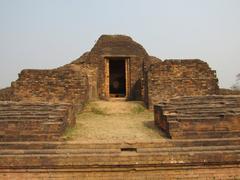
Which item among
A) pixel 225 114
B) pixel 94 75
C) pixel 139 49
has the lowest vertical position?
pixel 225 114

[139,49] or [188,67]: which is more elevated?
[139,49]

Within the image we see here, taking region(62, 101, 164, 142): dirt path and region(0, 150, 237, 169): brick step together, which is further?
region(62, 101, 164, 142): dirt path

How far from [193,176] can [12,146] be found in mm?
3571

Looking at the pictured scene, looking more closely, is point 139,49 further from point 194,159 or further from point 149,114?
point 194,159

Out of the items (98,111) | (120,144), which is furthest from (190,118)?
(98,111)

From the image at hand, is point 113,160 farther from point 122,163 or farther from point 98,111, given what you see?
point 98,111

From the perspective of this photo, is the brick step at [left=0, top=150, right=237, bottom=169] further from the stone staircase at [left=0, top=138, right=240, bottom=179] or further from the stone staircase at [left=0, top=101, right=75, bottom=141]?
the stone staircase at [left=0, top=101, right=75, bottom=141]

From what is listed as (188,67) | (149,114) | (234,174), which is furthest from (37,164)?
(188,67)

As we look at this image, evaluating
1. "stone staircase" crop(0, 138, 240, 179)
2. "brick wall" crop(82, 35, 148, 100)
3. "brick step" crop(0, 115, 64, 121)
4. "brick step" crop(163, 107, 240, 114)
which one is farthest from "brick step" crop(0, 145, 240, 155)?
"brick wall" crop(82, 35, 148, 100)

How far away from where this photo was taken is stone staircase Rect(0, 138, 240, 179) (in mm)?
5461

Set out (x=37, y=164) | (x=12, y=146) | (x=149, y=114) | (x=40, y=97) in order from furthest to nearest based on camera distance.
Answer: (x=40, y=97) → (x=149, y=114) → (x=12, y=146) → (x=37, y=164)

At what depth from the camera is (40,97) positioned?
1035 cm

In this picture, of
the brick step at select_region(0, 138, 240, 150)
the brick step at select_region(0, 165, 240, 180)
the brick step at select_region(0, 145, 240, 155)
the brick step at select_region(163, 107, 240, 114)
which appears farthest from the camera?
the brick step at select_region(163, 107, 240, 114)

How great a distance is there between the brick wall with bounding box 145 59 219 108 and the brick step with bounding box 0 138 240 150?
4.37m
